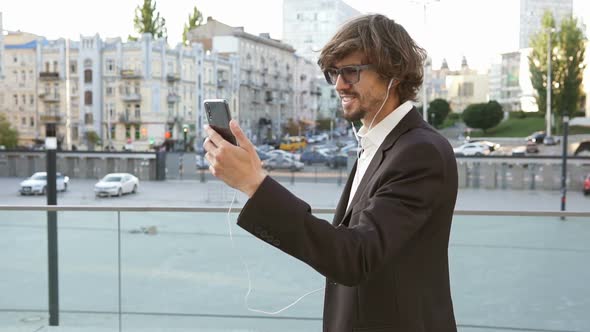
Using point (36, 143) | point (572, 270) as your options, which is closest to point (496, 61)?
point (36, 143)

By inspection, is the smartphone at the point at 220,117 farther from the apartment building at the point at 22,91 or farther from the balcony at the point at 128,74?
the apartment building at the point at 22,91

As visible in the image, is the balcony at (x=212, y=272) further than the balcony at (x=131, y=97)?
No

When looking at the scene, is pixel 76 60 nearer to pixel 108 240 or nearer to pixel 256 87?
pixel 256 87

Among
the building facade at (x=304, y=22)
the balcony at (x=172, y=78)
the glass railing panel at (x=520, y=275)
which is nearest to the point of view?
the glass railing panel at (x=520, y=275)

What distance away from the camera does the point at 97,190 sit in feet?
101

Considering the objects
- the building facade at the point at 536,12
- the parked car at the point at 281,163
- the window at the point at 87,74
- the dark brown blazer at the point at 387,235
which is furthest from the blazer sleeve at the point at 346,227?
the building facade at the point at 536,12

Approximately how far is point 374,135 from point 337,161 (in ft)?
131

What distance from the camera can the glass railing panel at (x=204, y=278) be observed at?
3.66 m

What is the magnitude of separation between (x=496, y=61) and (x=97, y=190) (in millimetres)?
85447

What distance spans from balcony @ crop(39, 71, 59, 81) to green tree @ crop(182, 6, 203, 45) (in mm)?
16141

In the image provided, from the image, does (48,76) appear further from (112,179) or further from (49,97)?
(112,179)

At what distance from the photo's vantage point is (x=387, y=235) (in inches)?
47.0

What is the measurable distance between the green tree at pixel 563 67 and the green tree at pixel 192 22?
33899 mm

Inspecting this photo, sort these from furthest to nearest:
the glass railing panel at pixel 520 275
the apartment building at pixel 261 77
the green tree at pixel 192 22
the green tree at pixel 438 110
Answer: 1. the apartment building at pixel 261 77
2. the green tree at pixel 192 22
3. the green tree at pixel 438 110
4. the glass railing panel at pixel 520 275
